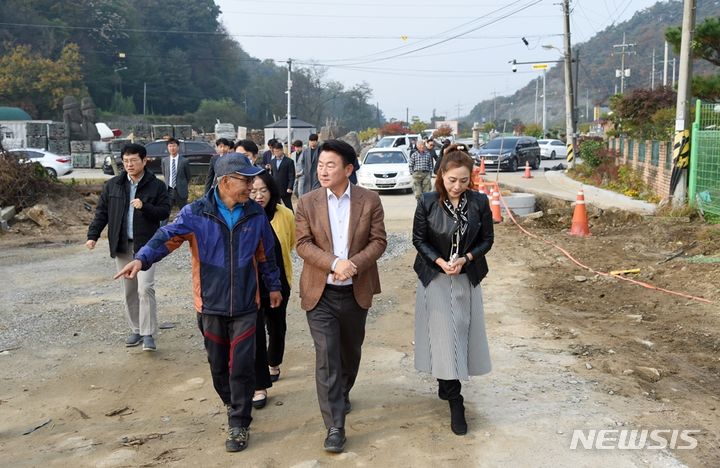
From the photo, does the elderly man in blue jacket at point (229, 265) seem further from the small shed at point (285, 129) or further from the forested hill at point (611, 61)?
the forested hill at point (611, 61)

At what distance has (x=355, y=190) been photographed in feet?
14.5

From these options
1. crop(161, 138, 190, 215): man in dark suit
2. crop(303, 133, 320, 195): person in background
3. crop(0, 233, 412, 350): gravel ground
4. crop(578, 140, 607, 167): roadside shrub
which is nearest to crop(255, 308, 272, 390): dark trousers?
crop(0, 233, 412, 350): gravel ground

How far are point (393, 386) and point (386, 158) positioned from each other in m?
17.9

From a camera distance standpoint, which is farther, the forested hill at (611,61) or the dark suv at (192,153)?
the forested hill at (611,61)

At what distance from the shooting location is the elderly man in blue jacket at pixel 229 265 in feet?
14.0

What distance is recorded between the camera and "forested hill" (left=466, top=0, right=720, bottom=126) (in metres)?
110

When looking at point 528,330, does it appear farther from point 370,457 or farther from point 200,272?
point 200,272

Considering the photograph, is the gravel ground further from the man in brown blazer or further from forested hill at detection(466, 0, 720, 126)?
forested hill at detection(466, 0, 720, 126)

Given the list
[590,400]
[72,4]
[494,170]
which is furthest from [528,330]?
[72,4]

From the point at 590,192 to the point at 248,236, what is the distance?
53.6 ft

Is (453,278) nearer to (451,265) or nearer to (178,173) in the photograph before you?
(451,265)

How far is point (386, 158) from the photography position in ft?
75.0

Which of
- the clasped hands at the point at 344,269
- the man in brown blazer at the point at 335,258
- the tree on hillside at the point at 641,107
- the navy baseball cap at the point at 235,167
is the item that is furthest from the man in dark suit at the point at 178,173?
the tree on hillside at the point at 641,107

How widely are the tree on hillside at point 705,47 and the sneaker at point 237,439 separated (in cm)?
1284
